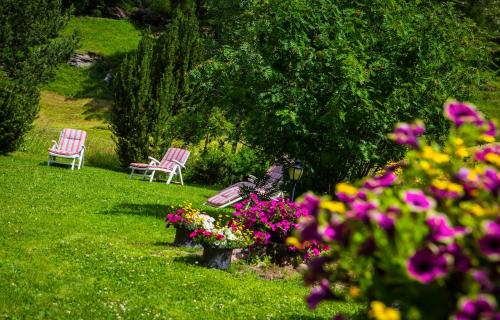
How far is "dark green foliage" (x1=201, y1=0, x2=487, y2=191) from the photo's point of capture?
11.3 meters

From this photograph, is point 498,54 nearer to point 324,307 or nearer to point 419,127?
point 324,307

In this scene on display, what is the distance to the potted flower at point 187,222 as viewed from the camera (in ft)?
28.8

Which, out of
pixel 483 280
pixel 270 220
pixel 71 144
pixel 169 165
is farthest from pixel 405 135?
pixel 71 144

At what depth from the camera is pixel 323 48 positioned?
12.0 metres

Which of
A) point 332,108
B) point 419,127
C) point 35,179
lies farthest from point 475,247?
point 35,179

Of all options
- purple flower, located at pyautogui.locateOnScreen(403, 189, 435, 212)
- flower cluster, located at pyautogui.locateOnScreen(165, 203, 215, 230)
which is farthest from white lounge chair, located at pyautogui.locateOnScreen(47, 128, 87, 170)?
purple flower, located at pyautogui.locateOnScreen(403, 189, 435, 212)

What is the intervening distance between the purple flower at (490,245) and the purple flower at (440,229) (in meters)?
0.10

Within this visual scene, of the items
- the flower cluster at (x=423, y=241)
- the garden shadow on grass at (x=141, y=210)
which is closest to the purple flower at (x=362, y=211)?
the flower cluster at (x=423, y=241)

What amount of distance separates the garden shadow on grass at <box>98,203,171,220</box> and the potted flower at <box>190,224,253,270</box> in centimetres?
410

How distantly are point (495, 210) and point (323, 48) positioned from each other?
1026cm

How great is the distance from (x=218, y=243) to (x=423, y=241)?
6.20m

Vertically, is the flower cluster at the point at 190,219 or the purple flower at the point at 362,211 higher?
the purple flower at the point at 362,211

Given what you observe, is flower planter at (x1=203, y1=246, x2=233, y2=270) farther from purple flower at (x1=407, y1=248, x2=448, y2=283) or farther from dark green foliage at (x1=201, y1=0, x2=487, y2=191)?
purple flower at (x1=407, y1=248, x2=448, y2=283)

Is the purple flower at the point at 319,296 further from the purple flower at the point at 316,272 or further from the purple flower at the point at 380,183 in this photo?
the purple flower at the point at 380,183
